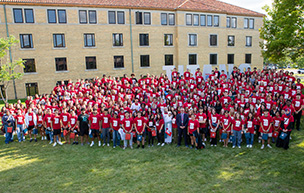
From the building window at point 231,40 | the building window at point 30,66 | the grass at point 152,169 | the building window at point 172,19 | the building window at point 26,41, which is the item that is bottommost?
the grass at point 152,169

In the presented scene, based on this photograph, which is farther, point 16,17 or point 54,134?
point 16,17

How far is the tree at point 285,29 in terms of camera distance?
21.9 metres

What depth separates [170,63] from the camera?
109ft

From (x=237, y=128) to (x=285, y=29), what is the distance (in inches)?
701

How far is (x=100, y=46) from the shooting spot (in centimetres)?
2969

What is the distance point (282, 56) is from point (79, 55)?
25029 mm

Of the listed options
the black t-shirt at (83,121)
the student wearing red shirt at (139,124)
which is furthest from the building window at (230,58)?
the black t-shirt at (83,121)

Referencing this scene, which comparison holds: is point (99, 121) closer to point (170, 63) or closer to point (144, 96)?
point (144, 96)

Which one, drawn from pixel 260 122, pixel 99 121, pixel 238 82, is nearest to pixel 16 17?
pixel 99 121

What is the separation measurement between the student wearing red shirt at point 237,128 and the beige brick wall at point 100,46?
75.1 ft

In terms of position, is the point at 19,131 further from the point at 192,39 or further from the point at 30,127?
the point at 192,39

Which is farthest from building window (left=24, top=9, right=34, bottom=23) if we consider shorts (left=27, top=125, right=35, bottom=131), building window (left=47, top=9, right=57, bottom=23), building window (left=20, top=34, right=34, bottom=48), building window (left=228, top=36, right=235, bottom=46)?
building window (left=228, top=36, right=235, bottom=46)

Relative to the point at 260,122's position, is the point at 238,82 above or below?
above

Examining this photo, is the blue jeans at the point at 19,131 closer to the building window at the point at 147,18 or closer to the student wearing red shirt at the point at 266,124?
the student wearing red shirt at the point at 266,124
